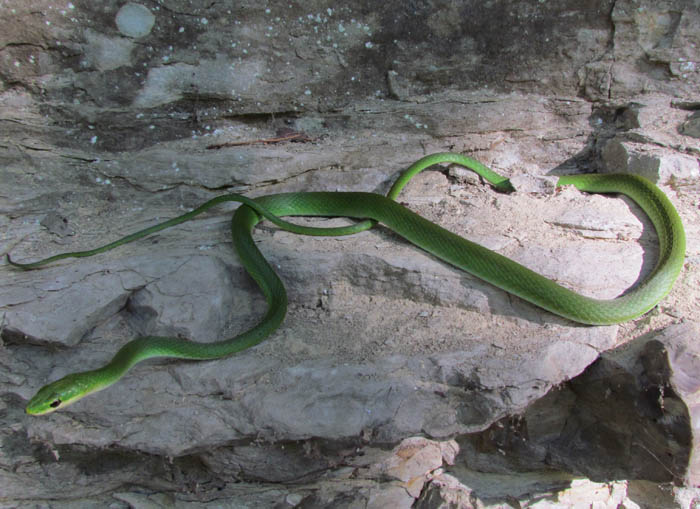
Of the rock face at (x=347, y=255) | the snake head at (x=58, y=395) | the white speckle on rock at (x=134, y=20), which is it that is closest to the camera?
the snake head at (x=58, y=395)

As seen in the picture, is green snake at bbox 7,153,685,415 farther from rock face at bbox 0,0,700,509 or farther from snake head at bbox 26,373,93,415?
rock face at bbox 0,0,700,509

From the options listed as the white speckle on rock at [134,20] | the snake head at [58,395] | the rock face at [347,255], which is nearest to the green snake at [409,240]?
the snake head at [58,395]

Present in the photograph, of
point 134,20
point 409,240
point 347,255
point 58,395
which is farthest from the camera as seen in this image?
point 134,20

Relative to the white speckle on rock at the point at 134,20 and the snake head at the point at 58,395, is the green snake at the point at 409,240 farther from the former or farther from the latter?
the white speckle on rock at the point at 134,20

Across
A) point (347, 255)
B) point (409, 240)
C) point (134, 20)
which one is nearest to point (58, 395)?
point (347, 255)

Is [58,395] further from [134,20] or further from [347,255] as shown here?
[134,20]

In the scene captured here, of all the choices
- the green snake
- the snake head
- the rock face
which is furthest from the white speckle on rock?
the snake head
